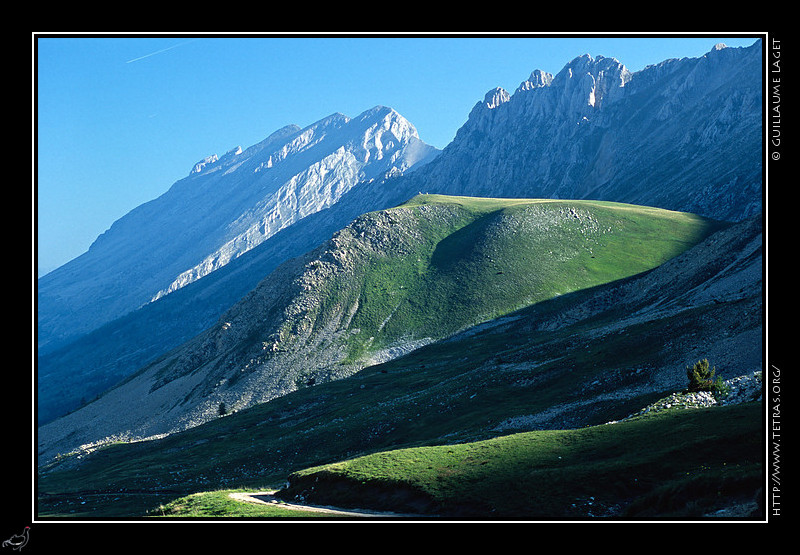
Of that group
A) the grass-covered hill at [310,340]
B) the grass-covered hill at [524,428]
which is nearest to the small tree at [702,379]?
the grass-covered hill at [524,428]

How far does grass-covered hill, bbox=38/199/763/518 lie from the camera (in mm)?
40250

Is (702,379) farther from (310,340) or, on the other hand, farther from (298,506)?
(310,340)

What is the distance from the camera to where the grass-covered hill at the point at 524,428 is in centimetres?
4025

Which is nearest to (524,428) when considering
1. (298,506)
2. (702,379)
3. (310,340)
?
(702,379)

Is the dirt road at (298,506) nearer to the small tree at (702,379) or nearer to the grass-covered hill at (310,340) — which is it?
the small tree at (702,379)

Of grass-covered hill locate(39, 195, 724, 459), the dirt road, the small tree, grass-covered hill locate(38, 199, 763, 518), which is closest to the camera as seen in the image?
grass-covered hill locate(38, 199, 763, 518)

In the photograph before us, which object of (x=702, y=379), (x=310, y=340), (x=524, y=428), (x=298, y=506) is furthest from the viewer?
(x=310, y=340)

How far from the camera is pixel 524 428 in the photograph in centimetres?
6925

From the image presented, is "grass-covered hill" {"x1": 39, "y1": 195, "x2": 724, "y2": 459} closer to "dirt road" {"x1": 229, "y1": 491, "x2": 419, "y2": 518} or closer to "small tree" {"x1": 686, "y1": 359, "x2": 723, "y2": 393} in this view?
"dirt road" {"x1": 229, "y1": 491, "x2": 419, "y2": 518}

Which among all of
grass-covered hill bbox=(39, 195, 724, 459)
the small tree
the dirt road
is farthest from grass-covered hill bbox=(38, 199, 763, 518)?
grass-covered hill bbox=(39, 195, 724, 459)
